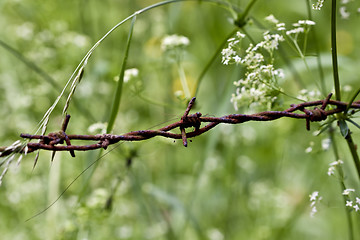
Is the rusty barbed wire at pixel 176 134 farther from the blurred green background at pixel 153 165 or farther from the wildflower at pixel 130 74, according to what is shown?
the blurred green background at pixel 153 165

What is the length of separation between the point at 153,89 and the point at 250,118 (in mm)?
2622

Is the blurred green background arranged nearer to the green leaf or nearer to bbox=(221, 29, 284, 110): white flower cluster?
bbox=(221, 29, 284, 110): white flower cluster

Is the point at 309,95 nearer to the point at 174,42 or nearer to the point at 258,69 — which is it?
the point at 258,69

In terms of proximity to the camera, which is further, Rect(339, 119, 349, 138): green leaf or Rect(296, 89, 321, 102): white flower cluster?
Rect(296, 89, 321, 102): white flower cluster

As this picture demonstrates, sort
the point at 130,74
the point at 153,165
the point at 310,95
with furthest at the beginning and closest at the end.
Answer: the point at 153,165 < the point at 130,74 < the point at 310,95

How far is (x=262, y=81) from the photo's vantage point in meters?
1.08

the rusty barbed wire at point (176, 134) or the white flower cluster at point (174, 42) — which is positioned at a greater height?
the white flower cluster at point (174, 42)

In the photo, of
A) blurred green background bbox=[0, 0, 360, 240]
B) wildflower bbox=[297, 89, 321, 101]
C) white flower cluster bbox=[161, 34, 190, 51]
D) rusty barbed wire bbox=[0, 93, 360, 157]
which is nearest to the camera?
rusty barbed wire bbox=[0, 93, 360, 157]

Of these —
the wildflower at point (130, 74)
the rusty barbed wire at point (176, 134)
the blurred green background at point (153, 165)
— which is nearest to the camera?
the rusty barbed wire at point (176, 134)

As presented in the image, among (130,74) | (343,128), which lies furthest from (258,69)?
(130,74)

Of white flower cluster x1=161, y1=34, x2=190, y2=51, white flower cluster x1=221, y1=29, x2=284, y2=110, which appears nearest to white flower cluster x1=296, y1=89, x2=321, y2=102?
white flower cluster x1=221, y1=29, x2=284, y2=110

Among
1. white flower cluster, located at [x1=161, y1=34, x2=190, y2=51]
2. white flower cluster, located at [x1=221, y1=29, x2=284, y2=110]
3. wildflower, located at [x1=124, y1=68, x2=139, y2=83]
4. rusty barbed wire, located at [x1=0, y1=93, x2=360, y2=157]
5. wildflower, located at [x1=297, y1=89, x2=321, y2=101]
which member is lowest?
rusty barbed wire, located at [x1=0, y1=93, x2=360, y2=157]

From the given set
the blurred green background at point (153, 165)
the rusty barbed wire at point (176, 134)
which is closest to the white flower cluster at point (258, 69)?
the rusty barbed wire at point (176, 134)

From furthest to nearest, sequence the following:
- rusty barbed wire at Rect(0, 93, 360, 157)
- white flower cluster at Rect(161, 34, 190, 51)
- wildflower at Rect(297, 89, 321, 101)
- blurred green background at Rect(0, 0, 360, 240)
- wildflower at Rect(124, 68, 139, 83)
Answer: blurred green background at Rect(0, 0, 360, 240) < white flower cluster at Rect(161, 34, 190, 51) < wildflower at Rect(124, 68, 139, 83) < wildflower at Rect(297, 89, 321, 101) < rusty barbed wire at Rect(0, 93, 360, 157)
